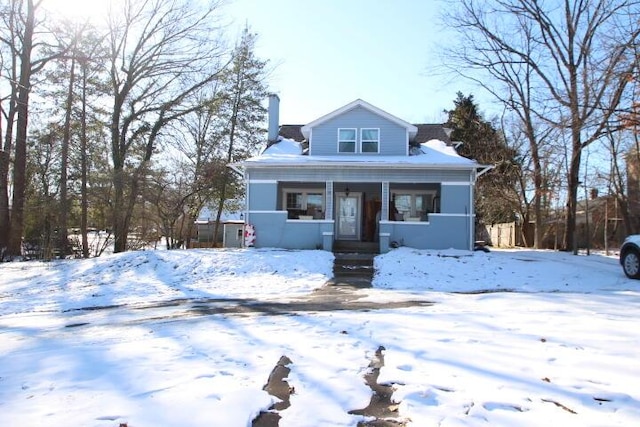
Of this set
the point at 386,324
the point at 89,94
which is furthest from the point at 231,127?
the point at 386,324

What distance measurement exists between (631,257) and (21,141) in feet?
79.2

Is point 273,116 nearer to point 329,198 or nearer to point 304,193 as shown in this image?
point 304,193

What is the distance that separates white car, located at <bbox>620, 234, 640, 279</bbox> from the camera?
12.2 m

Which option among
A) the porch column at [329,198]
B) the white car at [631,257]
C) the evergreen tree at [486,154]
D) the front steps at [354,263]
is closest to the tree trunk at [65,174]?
the porch column at [329,198]

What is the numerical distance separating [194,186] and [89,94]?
22.2ft

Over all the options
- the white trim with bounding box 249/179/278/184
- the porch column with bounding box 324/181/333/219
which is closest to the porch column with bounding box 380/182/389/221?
the porch column with bounding box 324/181/333/219

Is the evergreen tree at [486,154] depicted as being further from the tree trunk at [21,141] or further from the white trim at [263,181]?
the tree trunk at [21,141]

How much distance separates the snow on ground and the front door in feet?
30.0

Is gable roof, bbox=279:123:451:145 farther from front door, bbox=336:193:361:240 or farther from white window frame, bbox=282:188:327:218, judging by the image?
front door, bbox=336:193:361:240

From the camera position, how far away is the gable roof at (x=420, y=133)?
2208 cm

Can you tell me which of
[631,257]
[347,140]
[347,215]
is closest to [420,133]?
[347,140]

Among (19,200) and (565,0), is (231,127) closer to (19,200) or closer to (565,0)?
(19,200)

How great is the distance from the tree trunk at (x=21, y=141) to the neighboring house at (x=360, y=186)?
11519 mm

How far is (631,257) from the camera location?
40.6ft
